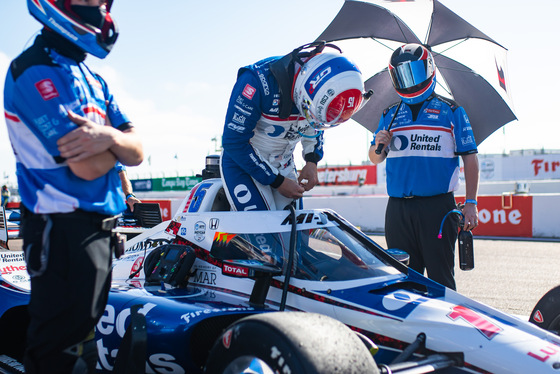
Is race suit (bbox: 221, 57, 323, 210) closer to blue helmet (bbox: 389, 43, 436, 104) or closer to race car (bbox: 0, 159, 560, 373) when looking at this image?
race car (bbox: 0, 159, 560, 373)

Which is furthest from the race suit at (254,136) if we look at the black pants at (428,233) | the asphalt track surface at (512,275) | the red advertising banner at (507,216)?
the red advertising banner at (507,216)

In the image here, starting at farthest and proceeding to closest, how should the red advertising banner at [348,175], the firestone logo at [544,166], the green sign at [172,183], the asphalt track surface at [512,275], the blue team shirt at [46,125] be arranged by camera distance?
1. the green sign at [172,183]
2. the red advertising banner at [348,175]
3. the firestone logo at [544,166]
4. the asphalt track surface at [512,275]
5. the blue team shirt at [46,125]

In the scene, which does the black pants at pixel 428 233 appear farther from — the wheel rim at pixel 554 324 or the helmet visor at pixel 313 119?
the helmet visor at pixel 313 119

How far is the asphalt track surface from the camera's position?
518cm

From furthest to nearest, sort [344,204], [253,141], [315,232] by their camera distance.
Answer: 1. [344,204]
2. [253,141]
3. [315,232]

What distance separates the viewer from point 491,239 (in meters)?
11.1

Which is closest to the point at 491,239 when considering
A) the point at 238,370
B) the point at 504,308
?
the point at 504,308

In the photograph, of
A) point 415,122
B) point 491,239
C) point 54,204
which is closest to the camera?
point 54,204

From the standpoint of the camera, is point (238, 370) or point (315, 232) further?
point (315, 232)

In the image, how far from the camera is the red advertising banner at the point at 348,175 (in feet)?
105

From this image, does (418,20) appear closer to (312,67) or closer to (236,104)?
(312,67)

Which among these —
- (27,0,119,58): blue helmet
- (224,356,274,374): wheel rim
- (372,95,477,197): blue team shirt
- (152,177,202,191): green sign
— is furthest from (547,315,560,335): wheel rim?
(152,177,202,191): green sign

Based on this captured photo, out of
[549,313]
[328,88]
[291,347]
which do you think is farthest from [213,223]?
[549,313]

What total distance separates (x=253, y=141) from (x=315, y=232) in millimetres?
895
